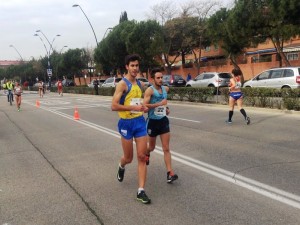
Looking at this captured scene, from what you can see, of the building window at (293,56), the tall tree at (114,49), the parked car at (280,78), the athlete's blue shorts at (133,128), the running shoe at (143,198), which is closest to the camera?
the running shoe at (143,198)

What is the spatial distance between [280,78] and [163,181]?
1721cm

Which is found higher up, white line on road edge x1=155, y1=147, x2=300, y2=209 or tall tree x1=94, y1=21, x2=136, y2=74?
tall tree x1=94, y1=21, x2=136, y2=74

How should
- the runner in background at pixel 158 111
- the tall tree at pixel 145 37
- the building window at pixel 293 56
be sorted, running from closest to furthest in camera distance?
the runner in background at pixel 158 111 → the building window at pixel 293 56 → the tall tree at pixel 145 37

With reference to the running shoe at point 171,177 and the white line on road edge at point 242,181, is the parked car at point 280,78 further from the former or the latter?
the running shoe at point 171,177

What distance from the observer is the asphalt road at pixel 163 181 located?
471 centimetres

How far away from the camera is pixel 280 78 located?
71.3ft

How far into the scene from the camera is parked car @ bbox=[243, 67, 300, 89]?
828 inches

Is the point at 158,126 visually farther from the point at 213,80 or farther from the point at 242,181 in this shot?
the point at 213,80

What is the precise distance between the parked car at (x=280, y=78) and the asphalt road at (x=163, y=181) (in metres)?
10.6

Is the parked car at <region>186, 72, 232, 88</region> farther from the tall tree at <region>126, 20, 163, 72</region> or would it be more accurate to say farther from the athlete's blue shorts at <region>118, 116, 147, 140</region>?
the athlete's blue shorts at <region>118, 116, 147, 140</region>

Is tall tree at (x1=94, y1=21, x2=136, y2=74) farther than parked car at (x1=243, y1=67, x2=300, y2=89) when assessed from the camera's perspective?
Yes

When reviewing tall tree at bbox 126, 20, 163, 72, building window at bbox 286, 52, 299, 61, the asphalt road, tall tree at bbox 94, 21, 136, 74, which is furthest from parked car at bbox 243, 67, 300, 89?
tall tree at bbox 94, 21, 136, 74

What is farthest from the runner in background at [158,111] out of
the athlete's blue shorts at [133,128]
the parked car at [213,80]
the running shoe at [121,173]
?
the parked car at [213,80]

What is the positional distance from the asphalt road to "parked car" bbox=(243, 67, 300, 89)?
1058 centimetres
